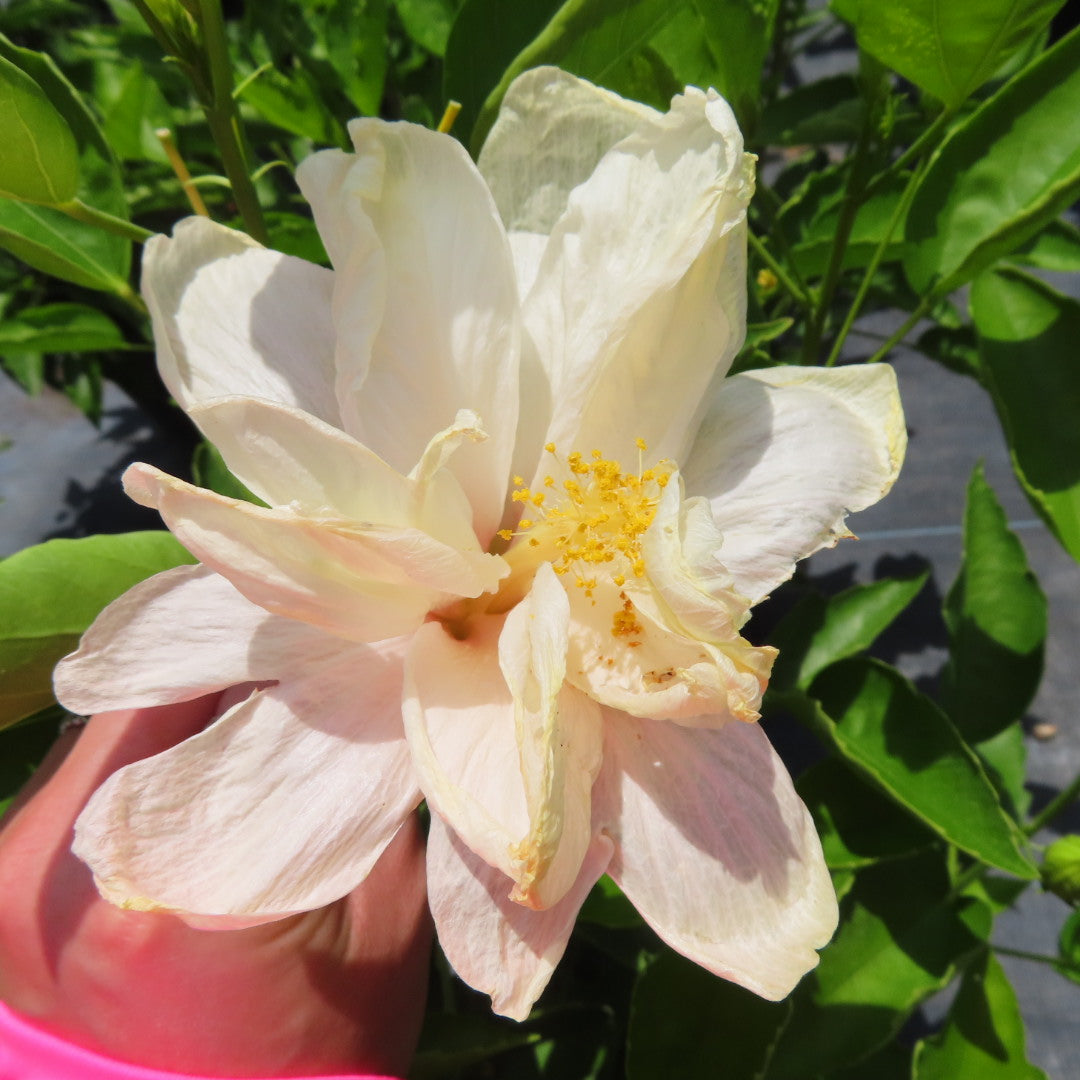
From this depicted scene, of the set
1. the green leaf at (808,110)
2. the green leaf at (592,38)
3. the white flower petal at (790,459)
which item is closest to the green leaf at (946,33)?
the green leaf at (592,38)

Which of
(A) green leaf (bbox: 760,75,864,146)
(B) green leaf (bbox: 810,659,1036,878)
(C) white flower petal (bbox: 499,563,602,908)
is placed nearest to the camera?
→ (C) white flower petal (bbox: 499,563,602,908)

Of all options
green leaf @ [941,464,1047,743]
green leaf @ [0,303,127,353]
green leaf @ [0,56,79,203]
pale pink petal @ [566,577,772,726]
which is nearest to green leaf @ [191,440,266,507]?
green leaf @ [0,303,127,353]

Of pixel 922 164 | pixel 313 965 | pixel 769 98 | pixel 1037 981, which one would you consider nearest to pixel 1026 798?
pixel 1037 981

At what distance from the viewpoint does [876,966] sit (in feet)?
2.78

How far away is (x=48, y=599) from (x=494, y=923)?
12.8 inches

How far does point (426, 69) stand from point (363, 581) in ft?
3.62

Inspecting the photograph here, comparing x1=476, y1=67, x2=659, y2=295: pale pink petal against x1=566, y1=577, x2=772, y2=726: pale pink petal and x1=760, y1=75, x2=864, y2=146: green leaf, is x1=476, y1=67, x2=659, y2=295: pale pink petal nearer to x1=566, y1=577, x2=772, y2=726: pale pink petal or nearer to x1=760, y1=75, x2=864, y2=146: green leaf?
x1=566, y1=577, x2=772, y2=726: pale pink petal

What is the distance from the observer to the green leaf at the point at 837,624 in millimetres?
902

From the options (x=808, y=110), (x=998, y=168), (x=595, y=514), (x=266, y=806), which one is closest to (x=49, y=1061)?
(x=266, y=806)

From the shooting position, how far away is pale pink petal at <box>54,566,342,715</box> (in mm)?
458

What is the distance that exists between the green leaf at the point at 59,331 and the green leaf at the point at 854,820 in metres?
0.76

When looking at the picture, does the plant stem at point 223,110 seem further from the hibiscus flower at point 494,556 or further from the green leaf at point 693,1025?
the green leaf at point 693,1025

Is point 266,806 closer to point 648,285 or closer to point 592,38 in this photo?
point 648,285

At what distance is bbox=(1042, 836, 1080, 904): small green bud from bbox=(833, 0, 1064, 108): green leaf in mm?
604
